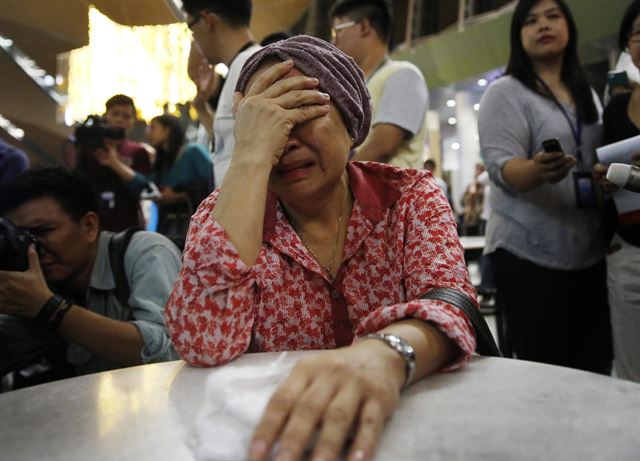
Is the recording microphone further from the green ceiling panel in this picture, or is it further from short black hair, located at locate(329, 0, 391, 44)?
the green ceiling panel

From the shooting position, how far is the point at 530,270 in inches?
63.7

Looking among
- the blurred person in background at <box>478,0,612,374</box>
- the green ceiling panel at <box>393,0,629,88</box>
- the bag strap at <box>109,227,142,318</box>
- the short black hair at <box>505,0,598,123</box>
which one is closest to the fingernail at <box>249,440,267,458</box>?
the bag strap at <box>109,227,142,318</box>

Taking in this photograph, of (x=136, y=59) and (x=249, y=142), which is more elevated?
(x=136, y=59)

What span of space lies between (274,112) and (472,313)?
45 centimetres

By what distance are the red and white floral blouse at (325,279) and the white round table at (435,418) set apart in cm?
11

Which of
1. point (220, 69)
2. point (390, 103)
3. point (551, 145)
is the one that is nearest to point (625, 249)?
point (551, 145)

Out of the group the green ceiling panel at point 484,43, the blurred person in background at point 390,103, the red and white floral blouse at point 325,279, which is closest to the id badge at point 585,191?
the blurred person in background at point 390,103

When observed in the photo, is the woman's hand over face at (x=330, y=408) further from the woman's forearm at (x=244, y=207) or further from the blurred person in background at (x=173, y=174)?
the blurred person in background at (x=173, y=174)

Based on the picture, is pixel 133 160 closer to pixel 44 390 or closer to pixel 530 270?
pixel 530 270

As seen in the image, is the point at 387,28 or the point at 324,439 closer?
the point at 324,439

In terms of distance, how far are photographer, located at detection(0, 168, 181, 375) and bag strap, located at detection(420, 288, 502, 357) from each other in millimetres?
758

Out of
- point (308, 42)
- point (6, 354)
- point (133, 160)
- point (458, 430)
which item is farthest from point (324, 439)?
point (133, 160)

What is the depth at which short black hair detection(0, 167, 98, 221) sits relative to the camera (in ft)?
4.75

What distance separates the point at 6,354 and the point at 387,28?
1.80 m
